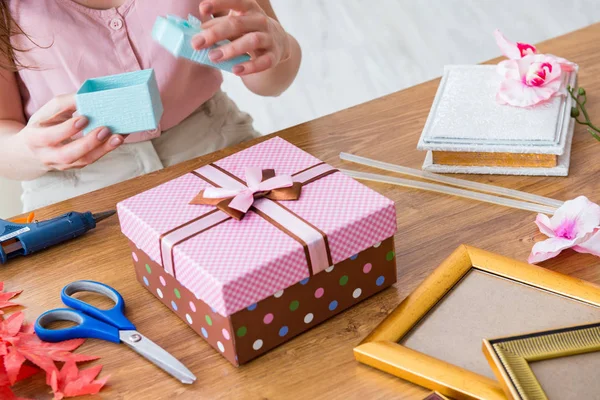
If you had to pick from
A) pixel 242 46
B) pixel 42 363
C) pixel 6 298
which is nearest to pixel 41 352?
pixel 42 363

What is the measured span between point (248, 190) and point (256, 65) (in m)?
0.30

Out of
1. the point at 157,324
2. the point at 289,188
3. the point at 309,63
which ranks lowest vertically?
the point at 309,63

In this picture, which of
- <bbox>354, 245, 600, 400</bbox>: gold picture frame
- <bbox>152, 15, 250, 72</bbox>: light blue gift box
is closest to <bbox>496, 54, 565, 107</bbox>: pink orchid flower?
<bbox>354, 245, 600, 400</bbox>: gold picture frame

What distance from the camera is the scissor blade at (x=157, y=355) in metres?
0.77

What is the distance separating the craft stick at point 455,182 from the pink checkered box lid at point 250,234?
20 cm

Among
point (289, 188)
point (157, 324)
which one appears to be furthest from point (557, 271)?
point (157, 324)

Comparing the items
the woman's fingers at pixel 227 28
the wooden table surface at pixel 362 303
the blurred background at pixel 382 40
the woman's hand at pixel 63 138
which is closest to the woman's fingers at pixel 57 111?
the woman's hand at pixel 63 138

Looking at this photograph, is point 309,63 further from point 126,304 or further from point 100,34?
point 126,304

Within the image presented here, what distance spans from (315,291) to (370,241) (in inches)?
3.0

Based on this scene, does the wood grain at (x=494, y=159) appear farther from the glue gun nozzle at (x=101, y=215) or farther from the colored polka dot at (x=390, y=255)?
the glue gun nozzle at (x=101, y=215)

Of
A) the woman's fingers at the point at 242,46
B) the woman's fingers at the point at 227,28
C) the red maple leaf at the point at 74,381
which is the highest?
the woman's fingers at the point at 227,28

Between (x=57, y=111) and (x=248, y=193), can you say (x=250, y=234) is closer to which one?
(x=248, y=193)

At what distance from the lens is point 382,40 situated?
3.07 meters

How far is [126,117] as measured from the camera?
99 cm
